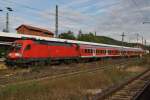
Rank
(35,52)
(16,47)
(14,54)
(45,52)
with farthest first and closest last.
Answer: (45,52) → (35,52) → (16,47) → (14,54)

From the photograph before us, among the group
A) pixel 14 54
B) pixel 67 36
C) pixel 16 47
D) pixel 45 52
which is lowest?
pixel 14 54

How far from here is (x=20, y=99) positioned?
456 inches

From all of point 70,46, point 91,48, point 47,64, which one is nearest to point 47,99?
point 47,64

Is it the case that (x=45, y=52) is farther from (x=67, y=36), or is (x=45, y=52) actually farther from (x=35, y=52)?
(x=67, y=36)

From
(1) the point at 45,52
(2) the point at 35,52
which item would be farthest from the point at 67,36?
(2) the point at 35,52

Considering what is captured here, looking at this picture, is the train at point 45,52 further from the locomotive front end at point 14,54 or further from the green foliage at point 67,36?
the green foliage at point 67,36

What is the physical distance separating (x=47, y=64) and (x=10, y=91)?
19924 millimetres

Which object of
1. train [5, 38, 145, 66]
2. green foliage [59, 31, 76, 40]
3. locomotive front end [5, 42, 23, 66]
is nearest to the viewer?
locomotive front end [5, 42, 23, 66]

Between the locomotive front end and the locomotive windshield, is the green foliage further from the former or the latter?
the locomotive front end

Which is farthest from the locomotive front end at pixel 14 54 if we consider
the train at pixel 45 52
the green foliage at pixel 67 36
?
the green foliage at pixel 67 36

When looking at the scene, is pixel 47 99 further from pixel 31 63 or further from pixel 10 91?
pixel 31 63

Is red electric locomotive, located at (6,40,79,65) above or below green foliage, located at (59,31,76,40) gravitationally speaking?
below

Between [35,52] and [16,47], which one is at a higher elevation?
[16,47]

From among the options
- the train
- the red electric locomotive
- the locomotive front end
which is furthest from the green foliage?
the locomotive front end
